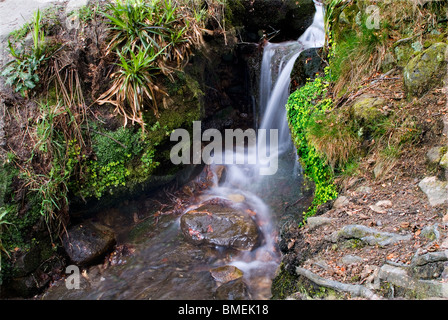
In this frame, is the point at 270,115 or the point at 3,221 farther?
the point at 270,115

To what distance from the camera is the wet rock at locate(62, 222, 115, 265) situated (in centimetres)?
399

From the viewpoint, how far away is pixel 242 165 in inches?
236

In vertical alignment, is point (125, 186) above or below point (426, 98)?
below

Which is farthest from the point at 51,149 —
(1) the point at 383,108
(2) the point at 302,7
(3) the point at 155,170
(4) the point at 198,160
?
(2) the point at 302,7

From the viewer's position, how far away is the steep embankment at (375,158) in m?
2.27

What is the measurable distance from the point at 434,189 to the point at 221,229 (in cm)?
265

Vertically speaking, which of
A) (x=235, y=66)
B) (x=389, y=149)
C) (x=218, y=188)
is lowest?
A: (x=218, y=188)

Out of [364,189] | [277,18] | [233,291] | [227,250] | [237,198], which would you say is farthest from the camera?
[277,18]

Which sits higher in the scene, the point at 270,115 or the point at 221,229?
the point at 270,115

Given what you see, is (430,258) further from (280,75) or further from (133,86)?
(280,75)

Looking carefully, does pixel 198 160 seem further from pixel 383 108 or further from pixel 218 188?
pixel 383 108

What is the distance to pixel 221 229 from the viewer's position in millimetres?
4371

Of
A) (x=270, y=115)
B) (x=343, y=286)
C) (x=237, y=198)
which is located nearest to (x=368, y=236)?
(x=343, y=286)

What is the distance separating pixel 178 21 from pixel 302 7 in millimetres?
3137
